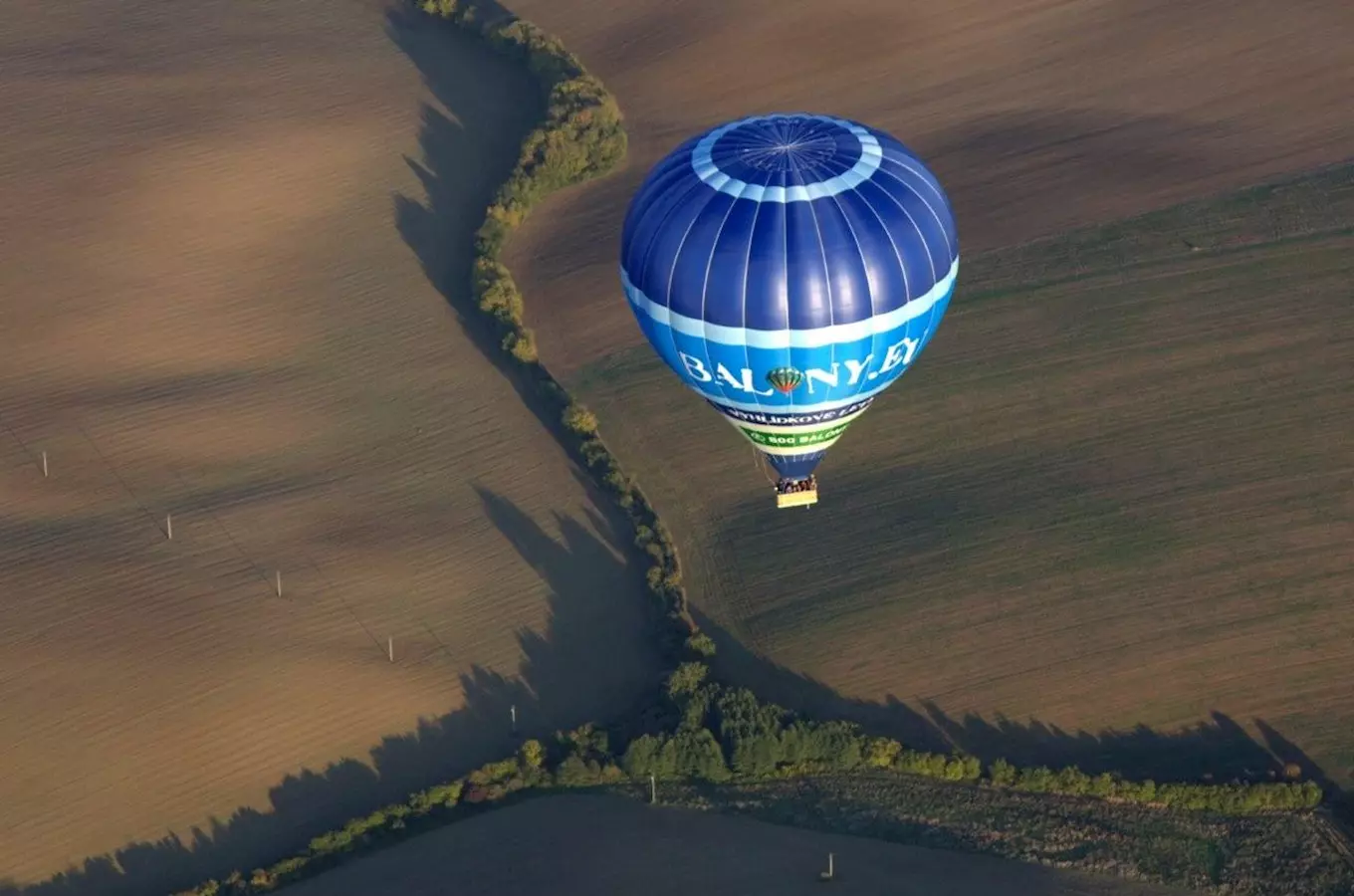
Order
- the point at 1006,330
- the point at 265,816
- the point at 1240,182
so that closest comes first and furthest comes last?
the point at 265,816 < the point at 1006,330 < the point at 1240,182

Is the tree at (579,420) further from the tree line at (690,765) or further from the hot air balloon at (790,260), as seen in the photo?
the hot air balloon at (790,260)

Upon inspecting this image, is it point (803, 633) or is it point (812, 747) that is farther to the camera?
point (803, 633)

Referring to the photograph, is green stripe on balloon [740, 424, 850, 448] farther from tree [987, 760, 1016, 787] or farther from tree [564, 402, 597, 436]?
tree [564, 402, 597, 436]

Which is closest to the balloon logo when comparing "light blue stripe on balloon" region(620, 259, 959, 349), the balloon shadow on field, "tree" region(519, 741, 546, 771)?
"light blue stripe on balloon" region(620, 259, 959, 349)

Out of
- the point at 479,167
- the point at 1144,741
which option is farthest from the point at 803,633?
the point at 479,167

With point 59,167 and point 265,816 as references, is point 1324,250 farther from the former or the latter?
point 59,167
